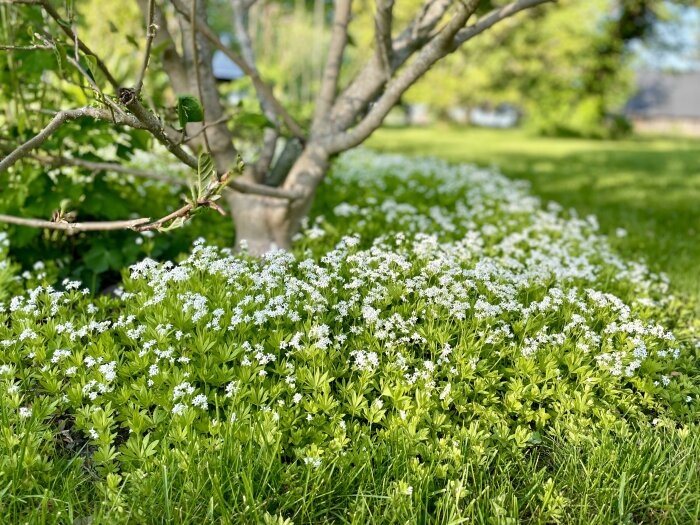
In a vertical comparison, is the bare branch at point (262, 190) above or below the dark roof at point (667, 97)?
below

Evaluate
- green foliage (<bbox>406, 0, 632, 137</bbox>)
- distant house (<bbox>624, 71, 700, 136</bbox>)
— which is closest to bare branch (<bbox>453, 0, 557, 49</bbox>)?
green foliage (<bbox>406, 0, 632, 137</bbox>)

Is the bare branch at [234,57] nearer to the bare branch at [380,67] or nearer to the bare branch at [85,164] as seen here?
the bare branch at [380,67]

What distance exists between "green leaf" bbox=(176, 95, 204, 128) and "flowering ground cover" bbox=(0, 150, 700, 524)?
983 mm

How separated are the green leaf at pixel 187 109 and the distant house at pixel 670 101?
221ft

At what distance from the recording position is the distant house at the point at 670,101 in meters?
61.8

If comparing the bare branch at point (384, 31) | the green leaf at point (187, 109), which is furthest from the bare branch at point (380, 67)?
the green leaf at point (187, 109)

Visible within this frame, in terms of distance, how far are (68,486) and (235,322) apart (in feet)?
3.55

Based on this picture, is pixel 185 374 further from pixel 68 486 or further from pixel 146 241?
pixel 146 241

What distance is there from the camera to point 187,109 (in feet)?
9.58

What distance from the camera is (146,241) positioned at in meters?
4.76

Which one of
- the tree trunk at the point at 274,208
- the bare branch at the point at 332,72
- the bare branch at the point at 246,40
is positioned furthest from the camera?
the bare branch at the point at 246,40

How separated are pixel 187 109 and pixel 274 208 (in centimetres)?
205

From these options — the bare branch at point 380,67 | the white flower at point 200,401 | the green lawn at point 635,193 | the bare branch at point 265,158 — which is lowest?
the green lawn at point 635,193

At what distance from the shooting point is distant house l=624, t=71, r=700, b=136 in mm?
61781
